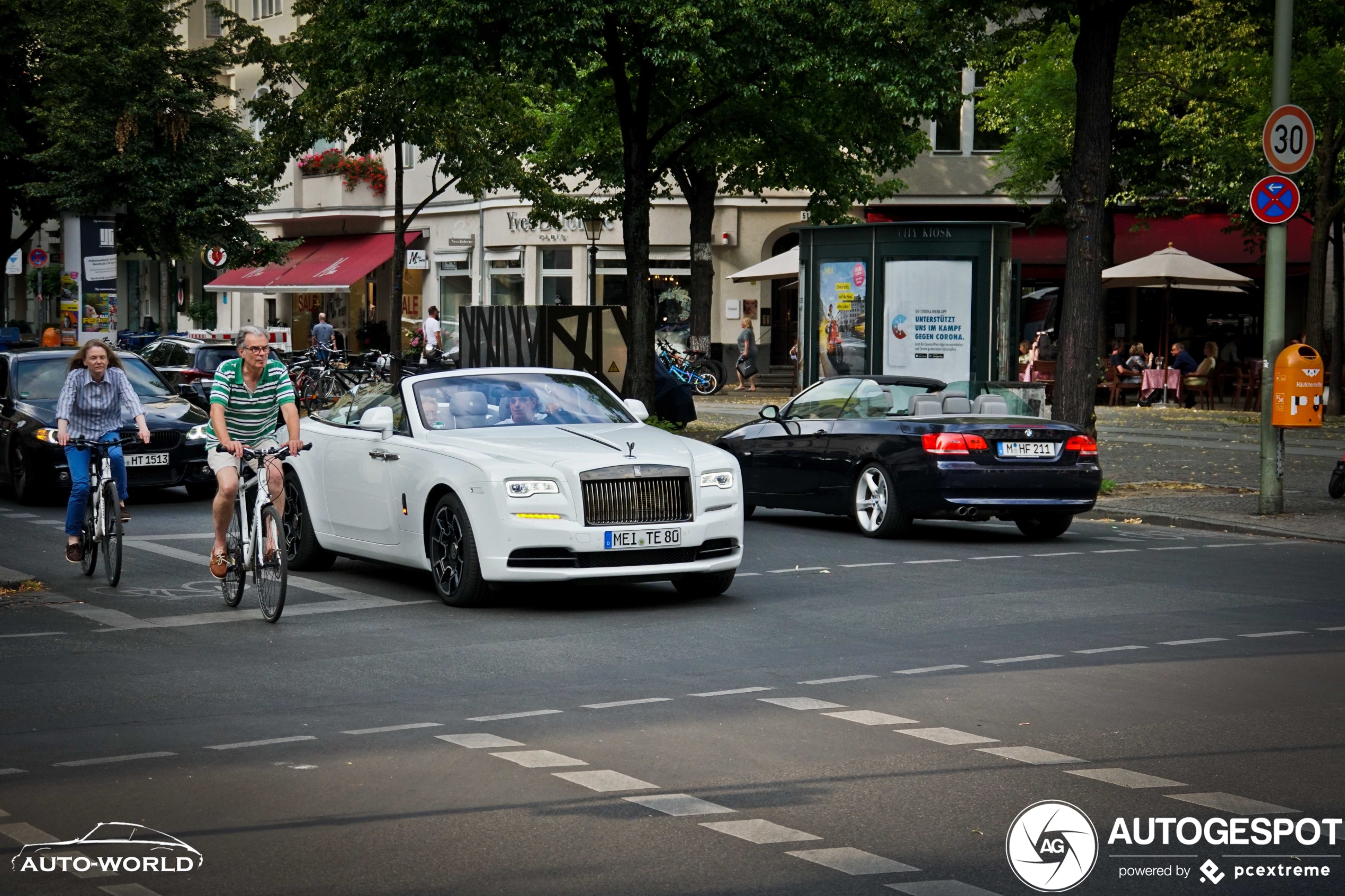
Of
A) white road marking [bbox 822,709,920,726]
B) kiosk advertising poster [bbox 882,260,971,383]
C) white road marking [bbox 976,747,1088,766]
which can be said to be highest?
kiosk advertising poster [bbox 882,260,971,383]

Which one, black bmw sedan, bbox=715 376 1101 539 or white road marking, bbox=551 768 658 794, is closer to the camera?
white road marking, bbox=551 768 658 794

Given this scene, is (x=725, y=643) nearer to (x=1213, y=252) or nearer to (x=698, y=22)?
(x=698, y=22)

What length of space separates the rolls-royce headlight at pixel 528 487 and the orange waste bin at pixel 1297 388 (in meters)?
9.12

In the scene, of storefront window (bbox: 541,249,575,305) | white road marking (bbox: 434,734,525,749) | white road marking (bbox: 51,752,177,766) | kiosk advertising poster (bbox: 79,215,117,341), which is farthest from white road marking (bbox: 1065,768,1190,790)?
storefront window (bbox: 541,249,575,305)

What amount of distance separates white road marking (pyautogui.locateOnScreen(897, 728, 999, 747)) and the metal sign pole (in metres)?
10.8

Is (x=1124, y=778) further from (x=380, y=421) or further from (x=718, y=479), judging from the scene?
(x=380, y=421)

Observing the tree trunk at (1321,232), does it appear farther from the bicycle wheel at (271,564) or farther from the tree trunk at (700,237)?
the bicycle wheel at (271,564)

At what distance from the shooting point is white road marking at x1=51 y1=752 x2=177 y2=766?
23.0 ft

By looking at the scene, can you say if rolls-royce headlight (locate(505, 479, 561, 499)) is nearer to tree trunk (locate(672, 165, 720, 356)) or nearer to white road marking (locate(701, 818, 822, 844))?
white road marking (locate(701, 818, 822, 844))

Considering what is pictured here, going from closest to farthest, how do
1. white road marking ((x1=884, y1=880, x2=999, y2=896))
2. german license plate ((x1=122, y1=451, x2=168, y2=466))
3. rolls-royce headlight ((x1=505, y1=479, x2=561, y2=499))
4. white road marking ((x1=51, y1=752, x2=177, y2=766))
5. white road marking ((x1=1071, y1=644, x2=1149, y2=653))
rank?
white road marking ((x1=884, y1=880, x2=999, y2=896)) < white road marking ((x1=51, y1=752, x2=177, y2=766)) < white road marking ((x1=1071, y1=644, x2=1149, y2=653)) < rolls-royce headlight ((x1=505, y1=479, x2=561, y2=499)) < german license plate ((x1=122, y1=451, x2=168, y2=466))

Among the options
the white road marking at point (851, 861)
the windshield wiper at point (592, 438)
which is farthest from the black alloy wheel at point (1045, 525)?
the white road marking at point (851, 861)

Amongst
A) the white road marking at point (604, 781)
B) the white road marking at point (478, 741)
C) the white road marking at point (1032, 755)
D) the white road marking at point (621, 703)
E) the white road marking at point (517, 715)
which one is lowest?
the white road marking at point (517, 715)

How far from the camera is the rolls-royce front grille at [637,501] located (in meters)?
11.0

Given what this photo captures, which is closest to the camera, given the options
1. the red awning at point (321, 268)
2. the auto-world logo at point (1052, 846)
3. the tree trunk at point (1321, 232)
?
the auto-world logo at point (1052, 846)
